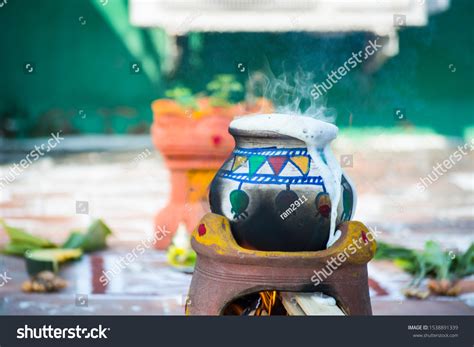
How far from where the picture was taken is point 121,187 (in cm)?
848

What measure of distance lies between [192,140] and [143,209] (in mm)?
2166

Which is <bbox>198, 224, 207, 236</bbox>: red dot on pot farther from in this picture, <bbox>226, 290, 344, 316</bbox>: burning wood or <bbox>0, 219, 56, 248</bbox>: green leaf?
<bbox>0, 219, 56, 248</bbox>: green leaf

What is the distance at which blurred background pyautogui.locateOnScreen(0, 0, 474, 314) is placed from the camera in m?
4.43

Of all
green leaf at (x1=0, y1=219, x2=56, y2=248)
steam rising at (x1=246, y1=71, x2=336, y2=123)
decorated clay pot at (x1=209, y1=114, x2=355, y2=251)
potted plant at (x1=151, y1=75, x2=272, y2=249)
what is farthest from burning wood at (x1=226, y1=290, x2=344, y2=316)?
green leaf at (x1=0, y1=219, x2=56, y2=248)

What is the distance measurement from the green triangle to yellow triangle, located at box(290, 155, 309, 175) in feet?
0.35

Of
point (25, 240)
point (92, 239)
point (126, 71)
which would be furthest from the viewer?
point (126, 71)

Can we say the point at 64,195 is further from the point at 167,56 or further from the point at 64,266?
the point at 64,266

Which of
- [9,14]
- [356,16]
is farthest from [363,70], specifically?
[9,14]

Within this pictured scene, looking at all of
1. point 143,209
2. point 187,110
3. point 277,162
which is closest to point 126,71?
point 143,209

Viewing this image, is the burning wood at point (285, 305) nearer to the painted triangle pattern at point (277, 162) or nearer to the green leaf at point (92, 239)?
the painted triangle pattern at point (277, 162)

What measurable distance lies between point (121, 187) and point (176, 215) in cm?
313

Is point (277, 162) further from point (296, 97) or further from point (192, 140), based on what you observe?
point (192, 140)

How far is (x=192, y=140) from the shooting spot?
207 inches

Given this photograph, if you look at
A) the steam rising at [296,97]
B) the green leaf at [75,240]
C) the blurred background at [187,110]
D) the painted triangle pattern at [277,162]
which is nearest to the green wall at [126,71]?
the blurred background at [187,110]
